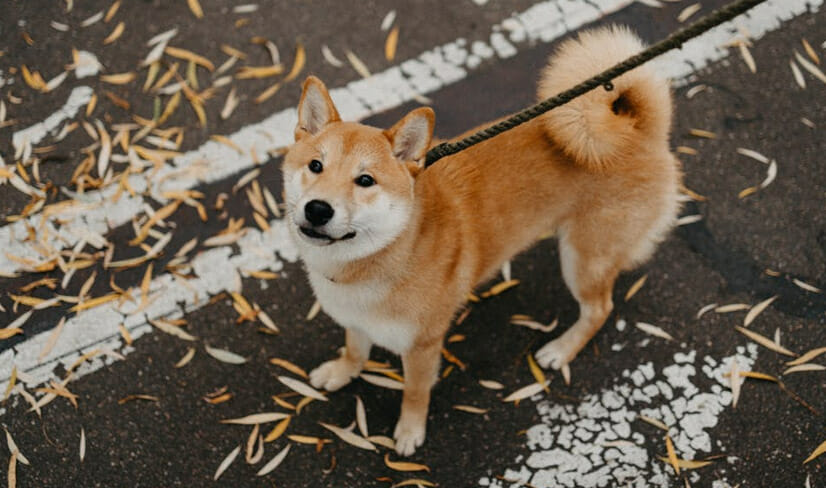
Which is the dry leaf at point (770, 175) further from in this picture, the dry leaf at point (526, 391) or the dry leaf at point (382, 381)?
the dry leaf at point (382, 381)

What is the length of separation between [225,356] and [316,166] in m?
1.37

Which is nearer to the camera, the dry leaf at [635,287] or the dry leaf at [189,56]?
the dry leaf at [635,287]

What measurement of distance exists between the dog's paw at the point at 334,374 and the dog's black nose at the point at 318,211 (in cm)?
118

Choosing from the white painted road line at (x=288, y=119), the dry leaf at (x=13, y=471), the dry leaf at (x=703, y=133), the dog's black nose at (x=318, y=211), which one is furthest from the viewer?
the dry leaf at (x=703, y=133)

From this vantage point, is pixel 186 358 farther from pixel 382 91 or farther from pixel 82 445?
pixel 382 91

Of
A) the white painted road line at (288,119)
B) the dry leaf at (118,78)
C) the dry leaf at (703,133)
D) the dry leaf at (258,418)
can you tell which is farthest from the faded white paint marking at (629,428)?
the dry leaf at (118,78)

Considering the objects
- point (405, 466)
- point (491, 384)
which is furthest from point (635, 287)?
point (405, 466)

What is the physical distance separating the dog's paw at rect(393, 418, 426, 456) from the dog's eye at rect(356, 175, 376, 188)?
4.09 feet

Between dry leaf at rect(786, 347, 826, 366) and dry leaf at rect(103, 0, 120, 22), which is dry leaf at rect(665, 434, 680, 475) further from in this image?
dry leaf at rect(103, 0, 120, 22)

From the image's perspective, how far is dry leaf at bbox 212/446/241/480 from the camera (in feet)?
9.49

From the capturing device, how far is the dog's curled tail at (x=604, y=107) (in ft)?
8.29

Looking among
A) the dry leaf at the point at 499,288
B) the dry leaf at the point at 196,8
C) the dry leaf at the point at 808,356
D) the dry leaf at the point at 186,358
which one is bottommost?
the dry leaf at the point at 808,356

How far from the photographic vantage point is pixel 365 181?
2.21m

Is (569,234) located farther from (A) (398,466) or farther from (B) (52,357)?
(B) (52,357)
